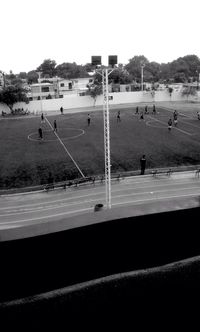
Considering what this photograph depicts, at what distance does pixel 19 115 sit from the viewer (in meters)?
58.6

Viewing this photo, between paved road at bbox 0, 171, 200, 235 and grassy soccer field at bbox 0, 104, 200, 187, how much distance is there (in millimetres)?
2882

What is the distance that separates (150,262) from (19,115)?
5754 cm

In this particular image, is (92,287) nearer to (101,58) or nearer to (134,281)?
(134,281)

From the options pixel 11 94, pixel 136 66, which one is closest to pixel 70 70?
pixel 136 66

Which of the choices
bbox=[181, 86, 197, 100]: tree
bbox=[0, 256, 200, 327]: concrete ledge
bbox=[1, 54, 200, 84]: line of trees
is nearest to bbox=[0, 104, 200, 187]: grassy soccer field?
bbox=[0, 256, 200, 327]: concrete ledge

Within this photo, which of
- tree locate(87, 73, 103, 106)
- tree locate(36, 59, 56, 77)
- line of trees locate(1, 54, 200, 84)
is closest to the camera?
tree locate(87, 73, 103, 106)

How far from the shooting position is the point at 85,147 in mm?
33562

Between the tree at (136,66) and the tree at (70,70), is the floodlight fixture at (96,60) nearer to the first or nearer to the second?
the tree at (136,66)

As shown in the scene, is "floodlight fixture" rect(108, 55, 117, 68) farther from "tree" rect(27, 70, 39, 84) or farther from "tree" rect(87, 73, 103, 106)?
"tree" rect(27, 70, 39, 84)

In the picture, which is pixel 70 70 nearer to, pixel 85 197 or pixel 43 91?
pixel 43 91

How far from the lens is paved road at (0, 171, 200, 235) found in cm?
1859

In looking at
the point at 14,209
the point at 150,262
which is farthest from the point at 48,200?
the point at 150,262

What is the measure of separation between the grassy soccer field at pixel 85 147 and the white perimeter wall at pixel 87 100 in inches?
496

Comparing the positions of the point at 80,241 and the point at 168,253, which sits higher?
the point at 80,241
